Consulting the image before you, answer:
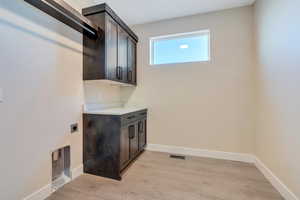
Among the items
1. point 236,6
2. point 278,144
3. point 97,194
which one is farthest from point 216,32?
point 97,194

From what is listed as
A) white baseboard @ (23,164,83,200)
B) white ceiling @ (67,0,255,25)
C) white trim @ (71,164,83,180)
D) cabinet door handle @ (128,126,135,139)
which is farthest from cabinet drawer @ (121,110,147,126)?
white ceiling @ (67,0,255,25)

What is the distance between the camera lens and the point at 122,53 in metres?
2.63

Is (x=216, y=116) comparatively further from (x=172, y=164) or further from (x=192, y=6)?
(x=192, y=6)

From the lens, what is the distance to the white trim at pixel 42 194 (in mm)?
1518

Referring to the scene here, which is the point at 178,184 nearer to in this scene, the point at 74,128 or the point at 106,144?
the point at 106,144

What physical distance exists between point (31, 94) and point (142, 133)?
1.98 metres

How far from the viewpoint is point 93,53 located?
2.17 metres

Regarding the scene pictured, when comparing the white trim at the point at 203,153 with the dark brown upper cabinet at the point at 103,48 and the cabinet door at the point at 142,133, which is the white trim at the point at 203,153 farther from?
the dark brown upper cabinet at the point at 103,48

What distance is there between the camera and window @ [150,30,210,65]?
2943mm

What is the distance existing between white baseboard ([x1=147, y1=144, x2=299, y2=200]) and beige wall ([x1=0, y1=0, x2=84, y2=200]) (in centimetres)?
182

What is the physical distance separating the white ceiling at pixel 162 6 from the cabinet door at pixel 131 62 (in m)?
0.52

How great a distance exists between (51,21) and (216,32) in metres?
2.72

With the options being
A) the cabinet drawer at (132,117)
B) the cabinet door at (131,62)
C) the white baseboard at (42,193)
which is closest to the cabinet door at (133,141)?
the cabinet drawer at (132,117)

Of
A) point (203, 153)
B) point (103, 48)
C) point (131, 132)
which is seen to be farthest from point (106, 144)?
point (203, 153)
